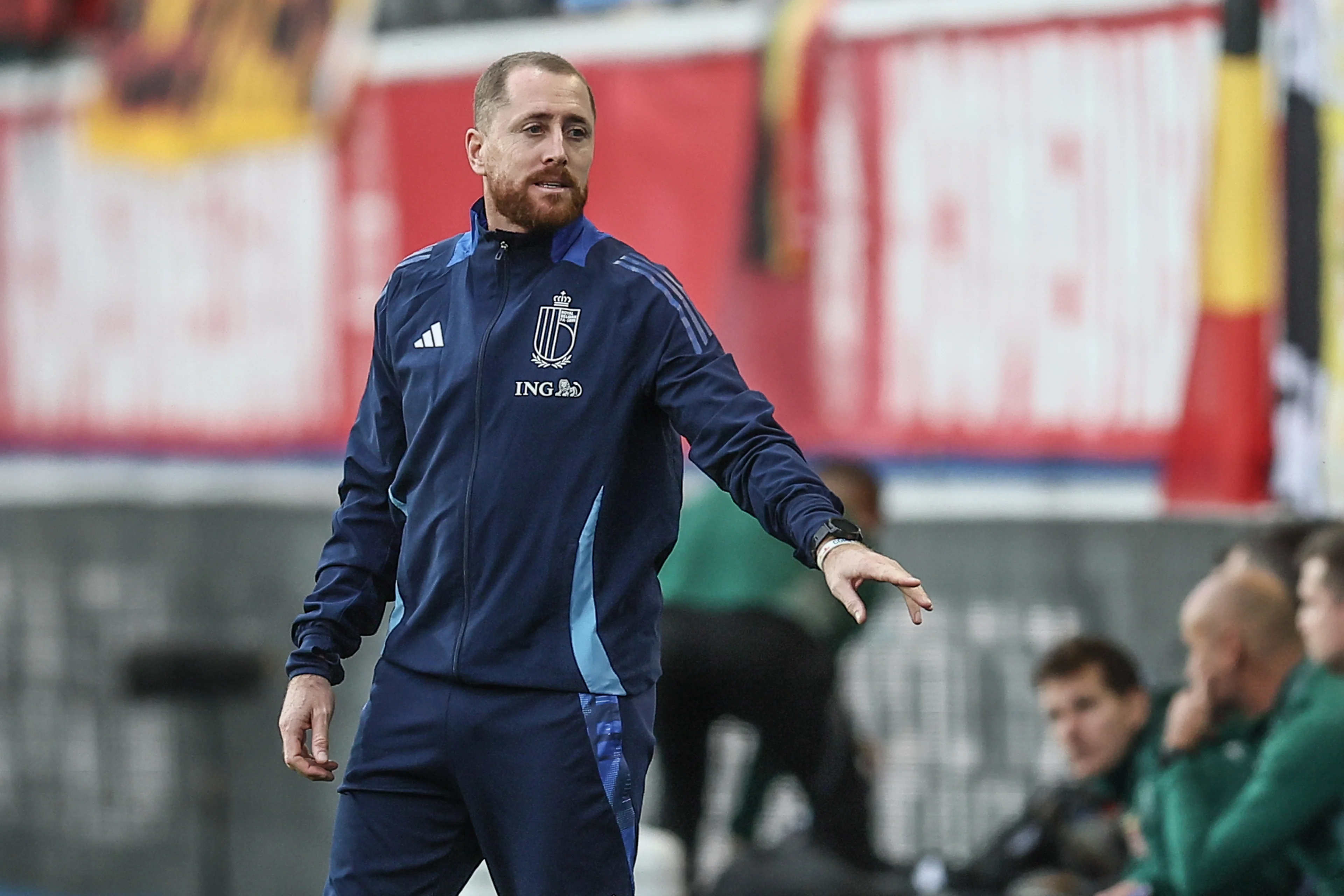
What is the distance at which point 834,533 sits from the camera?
2.53 metres

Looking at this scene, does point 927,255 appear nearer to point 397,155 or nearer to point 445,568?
point 397,155

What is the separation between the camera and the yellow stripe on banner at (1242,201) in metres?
5.10

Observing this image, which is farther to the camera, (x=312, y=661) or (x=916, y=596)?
(x=312, y=661)

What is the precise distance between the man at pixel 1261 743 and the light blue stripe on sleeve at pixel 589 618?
198cm

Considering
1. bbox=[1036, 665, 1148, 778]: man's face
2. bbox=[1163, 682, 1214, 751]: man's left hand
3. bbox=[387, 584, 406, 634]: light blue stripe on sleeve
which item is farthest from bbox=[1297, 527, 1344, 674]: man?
bbox=[387, 584, 406, 634]: light blue stripe on sleeve

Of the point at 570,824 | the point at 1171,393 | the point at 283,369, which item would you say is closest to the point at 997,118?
the point at 1171,393

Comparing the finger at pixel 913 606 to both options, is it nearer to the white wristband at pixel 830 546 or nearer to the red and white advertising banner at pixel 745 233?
the white wristband at pixel 830 546

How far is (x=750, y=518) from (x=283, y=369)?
2.27 m

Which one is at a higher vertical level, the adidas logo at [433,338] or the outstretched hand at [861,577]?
the adidas logo at [433,338]

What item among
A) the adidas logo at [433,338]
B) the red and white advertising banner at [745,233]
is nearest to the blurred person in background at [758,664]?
the red and white advertising banner at [745,233]

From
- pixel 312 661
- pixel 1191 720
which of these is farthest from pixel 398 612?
pixel 1191 720

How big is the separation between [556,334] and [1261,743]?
2503 mm

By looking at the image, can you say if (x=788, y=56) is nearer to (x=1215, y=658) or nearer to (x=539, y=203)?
(x=1215, y=658)

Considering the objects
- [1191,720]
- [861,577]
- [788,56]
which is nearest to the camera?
[861,577]
